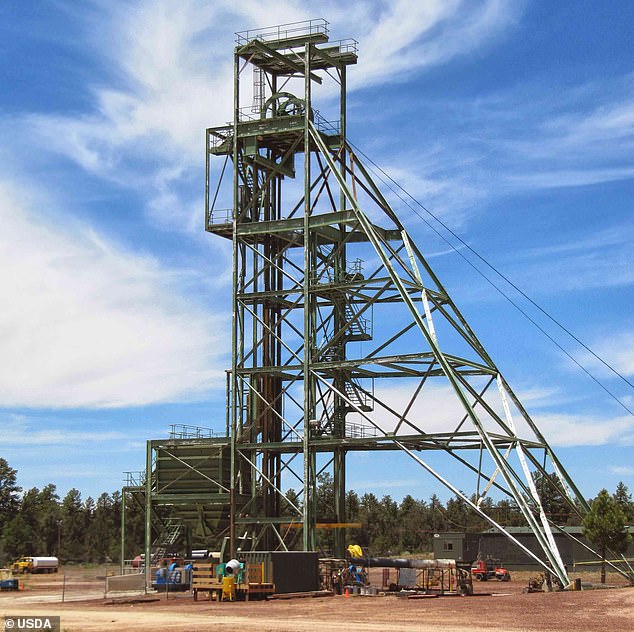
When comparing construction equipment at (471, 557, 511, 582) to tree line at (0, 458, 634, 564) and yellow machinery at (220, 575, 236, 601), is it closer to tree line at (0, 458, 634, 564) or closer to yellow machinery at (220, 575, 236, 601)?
yellow machinery at (220, 575, 236, 601)

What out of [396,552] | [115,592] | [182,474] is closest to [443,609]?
[115,592]

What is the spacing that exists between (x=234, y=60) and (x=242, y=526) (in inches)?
1021

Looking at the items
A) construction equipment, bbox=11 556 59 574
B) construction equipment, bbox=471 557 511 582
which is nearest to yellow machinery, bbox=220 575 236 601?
construction equipment, bbox=471 557 511 582

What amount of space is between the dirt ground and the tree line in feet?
228

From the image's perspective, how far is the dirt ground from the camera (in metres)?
29.9

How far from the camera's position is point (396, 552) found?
422 feet

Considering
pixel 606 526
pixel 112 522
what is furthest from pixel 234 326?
pixel 112 522

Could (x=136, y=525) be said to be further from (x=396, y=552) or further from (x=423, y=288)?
(x=423, y=288)

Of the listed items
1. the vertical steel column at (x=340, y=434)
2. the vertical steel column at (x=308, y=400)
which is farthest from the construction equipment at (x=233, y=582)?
the vertical steel column at (x=340, y=434)

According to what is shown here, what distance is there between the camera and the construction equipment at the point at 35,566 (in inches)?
3474

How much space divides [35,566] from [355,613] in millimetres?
61149

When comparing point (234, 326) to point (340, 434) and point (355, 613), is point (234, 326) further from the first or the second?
point (355, 613)

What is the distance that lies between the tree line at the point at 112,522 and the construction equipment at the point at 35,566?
21129mm

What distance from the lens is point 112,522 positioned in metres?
142
